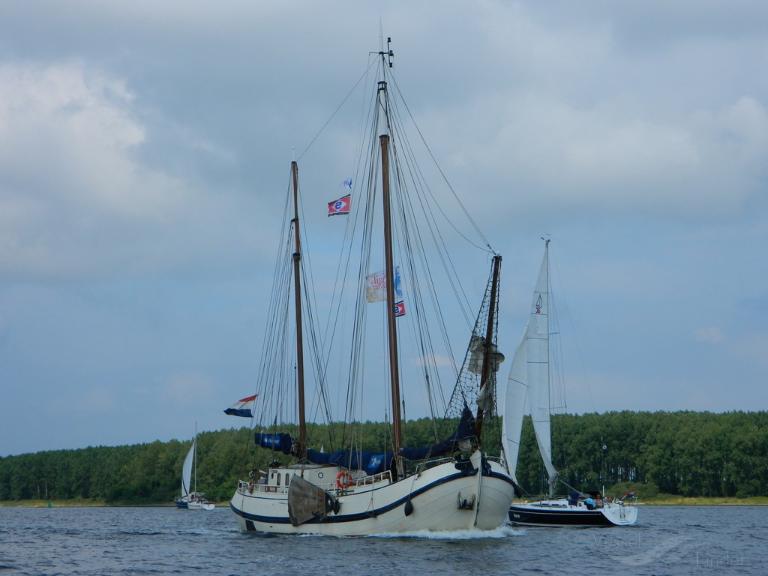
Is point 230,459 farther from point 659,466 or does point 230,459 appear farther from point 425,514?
point 425,514

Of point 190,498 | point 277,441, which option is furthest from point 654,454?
point 277,441

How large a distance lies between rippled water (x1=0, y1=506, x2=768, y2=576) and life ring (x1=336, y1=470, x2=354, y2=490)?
349cm

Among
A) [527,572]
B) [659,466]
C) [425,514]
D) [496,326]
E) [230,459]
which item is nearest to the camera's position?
[527,572]

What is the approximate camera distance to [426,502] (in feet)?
201

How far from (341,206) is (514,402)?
2538 centimetres

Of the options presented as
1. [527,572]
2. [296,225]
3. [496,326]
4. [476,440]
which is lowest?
[527,572]

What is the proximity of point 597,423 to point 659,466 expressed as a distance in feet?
39.5

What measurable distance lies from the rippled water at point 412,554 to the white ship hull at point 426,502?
2.69 ft

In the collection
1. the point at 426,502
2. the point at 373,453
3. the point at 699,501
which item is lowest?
the point at 699,501

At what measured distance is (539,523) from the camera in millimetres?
85875

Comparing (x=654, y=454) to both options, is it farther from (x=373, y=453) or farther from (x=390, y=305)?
(x=390, y=305)

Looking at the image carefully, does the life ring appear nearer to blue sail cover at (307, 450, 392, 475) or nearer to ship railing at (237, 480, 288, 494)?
blue sail cover at (307, 450, 392, 475)

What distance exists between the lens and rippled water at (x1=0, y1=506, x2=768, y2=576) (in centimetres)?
5153

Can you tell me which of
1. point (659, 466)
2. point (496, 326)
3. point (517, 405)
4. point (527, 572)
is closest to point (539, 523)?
point (517, 405)
